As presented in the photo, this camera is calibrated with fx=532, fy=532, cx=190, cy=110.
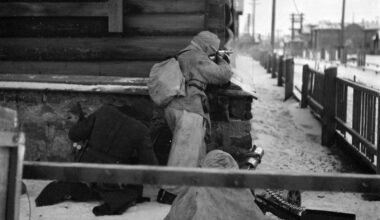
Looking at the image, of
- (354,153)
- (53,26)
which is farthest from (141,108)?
(354,153)

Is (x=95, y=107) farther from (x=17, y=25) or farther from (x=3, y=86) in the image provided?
(x=17, y=25)

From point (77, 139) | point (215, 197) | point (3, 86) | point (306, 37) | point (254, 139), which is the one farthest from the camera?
point (306, 37)

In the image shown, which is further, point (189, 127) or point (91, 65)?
point (91, 65)

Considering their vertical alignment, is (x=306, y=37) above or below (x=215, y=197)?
above

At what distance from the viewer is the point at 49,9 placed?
20.6ft

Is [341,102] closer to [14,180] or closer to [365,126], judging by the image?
[365,126]

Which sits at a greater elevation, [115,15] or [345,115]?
[115,15]

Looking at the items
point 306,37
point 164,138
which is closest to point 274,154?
point 164,138

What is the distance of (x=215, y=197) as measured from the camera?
332 cm

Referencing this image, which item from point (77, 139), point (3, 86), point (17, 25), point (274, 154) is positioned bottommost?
point (274, 154)

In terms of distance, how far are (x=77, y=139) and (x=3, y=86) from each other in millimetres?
1633

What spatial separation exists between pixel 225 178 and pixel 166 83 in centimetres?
315

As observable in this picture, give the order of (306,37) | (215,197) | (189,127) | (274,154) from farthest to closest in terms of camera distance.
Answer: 1. (306,37)
2. (274,154)
3. (189,127)
4. (215,197)

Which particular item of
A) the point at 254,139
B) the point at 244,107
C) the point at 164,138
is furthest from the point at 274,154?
Result: the point at 164,138
